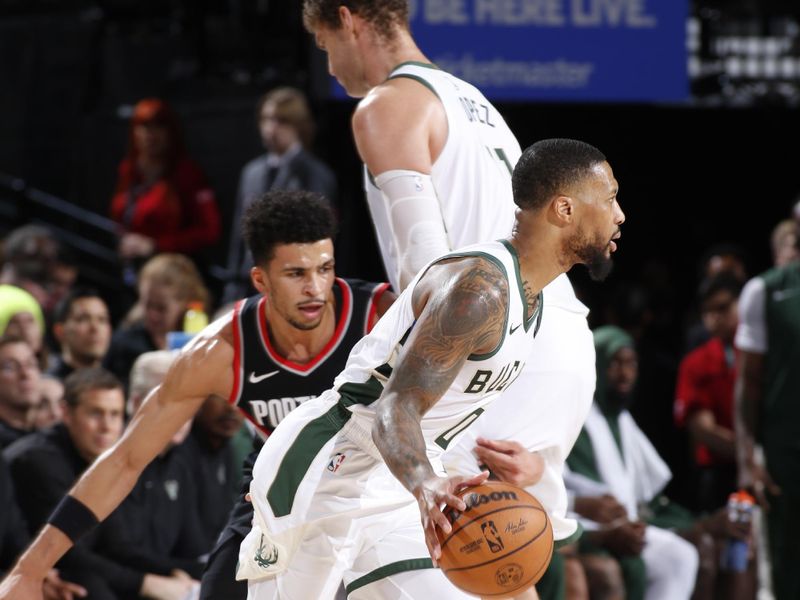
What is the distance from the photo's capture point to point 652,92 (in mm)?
8430

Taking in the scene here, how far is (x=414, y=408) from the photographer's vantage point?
10.6ft

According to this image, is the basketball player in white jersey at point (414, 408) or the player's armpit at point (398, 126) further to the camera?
the player's armpit at point (398, 126)

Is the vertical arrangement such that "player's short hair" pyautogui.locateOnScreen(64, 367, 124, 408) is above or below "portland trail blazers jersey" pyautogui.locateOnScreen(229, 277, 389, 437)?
below

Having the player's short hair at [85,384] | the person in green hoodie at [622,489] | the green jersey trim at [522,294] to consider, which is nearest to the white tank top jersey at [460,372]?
the green jersey trim at [522,294]

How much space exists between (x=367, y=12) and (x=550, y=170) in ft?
2.99

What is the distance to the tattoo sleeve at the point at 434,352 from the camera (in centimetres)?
320

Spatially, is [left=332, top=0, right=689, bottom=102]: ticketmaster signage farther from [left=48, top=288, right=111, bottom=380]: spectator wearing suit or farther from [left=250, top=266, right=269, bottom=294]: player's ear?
[left=250, top=266, right=269, bottom=294]: player's ear

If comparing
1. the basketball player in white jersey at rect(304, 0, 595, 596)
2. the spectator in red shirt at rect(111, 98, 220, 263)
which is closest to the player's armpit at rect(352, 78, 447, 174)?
the basketball player in white jersey at rect(304, 0, 595, 596)

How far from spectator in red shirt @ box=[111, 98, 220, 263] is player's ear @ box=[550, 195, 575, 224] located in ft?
16.7

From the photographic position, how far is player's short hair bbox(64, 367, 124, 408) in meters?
5.94

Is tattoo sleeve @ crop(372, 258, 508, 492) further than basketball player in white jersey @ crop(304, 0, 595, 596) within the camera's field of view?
No

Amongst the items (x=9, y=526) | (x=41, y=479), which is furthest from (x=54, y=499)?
(x=9, y=526)

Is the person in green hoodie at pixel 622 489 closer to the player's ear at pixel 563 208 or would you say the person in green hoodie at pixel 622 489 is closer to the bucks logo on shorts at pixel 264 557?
the bucks logo on shorts at pixel 264 557

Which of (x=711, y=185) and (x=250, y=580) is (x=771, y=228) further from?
(x=250, y=580)
